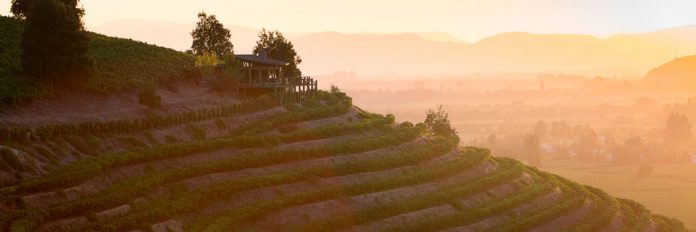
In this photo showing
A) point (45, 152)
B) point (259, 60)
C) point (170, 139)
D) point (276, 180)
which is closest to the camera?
point (45, 152)

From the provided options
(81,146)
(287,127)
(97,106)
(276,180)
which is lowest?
(276,180)

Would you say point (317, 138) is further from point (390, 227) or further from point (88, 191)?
point (88, 191)

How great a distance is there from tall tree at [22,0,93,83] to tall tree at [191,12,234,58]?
31907 mm

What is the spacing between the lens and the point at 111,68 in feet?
263

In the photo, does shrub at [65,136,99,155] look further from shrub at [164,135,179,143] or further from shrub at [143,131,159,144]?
shrub at [164,135,179,143]

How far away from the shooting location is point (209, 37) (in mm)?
→ 103000

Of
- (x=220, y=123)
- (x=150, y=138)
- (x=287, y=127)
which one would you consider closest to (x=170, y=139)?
(x=150, y=138)

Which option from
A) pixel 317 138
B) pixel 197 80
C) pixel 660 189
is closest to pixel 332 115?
pixel 317 138

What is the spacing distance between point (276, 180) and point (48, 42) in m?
23.4

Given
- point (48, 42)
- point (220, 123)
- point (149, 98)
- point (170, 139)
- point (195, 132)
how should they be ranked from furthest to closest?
1. point (220, 123)
2. point (149, 98)
3. point (48, 42)
4. point (195, 132)
5. point (170, 139)

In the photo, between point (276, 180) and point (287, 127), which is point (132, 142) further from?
point (287, 127)

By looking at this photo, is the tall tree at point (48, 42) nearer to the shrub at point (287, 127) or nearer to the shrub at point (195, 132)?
the shrub at point (195, 132)

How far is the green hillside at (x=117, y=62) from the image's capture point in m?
73.4

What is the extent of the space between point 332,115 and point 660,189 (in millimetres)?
135040
